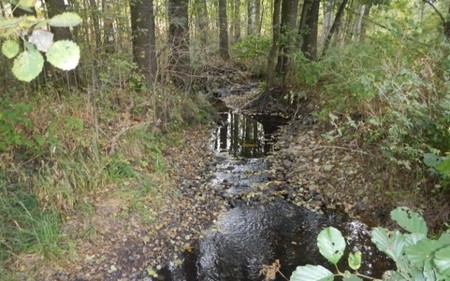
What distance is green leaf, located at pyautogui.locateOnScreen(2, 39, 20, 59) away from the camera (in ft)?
2.93

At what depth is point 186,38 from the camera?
6.86m

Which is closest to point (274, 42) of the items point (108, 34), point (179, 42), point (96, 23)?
point (179, 42)

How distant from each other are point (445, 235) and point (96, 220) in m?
3.92

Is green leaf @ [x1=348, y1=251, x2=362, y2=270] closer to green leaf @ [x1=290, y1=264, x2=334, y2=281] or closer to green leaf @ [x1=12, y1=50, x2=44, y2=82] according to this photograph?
green leaf @ [x1=290, y1=264, x2=334, y2=281]

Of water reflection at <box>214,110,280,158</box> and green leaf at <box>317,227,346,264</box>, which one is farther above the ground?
green leaf at <box>317,227,346,264</box>

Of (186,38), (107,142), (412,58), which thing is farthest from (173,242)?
(412,58)

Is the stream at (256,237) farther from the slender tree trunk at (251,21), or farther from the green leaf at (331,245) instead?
the slender tree trunk at (251,21)

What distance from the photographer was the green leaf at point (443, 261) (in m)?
0.89

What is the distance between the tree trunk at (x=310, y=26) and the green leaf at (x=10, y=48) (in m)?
9.31

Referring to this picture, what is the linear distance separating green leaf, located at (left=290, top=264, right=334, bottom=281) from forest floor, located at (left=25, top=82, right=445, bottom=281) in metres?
3.17

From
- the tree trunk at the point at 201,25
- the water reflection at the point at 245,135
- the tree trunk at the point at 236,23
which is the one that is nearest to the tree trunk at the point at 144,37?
the tree trunk at the point at 201,25

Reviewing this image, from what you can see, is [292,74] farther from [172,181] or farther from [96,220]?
[96,220]

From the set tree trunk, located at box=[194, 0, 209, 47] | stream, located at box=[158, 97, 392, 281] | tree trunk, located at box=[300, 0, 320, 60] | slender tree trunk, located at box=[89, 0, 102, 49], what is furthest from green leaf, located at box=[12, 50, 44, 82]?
tree trunk, located at box=[300, 0, 320, 60]

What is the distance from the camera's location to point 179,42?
22.0 feet
